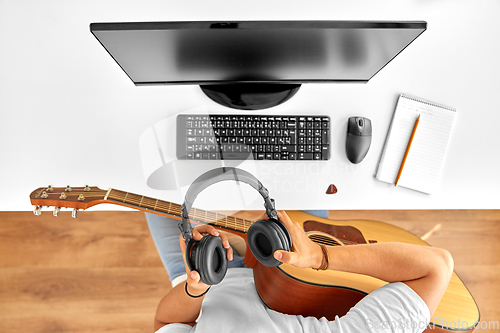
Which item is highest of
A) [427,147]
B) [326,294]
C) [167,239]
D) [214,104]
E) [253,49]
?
[253,49]

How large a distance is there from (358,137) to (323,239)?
0.36 metres

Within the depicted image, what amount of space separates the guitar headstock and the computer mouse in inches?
27.0

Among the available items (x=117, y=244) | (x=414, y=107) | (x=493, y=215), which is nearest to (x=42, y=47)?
(x=117, y=244)

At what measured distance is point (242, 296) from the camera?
87 cm

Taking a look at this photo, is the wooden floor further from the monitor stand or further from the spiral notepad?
the monitor stand

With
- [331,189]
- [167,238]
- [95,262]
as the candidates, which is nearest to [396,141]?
[331,189]

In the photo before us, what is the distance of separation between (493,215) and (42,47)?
1.78m

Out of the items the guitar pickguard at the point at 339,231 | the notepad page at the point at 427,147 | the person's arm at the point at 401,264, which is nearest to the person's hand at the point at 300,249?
the person's arm at the point at 401,264

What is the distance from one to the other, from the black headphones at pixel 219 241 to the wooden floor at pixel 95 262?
26.9 inches

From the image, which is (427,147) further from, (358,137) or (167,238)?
(167,238)

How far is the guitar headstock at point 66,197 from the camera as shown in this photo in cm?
69

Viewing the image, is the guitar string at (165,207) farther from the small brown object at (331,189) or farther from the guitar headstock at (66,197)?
the small brown object at (331,189)

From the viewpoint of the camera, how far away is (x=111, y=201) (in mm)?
728

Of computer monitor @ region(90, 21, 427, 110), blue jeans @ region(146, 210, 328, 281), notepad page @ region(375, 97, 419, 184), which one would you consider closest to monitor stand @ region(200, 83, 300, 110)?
computer monitor @ region(90, 21, 427, 110)
